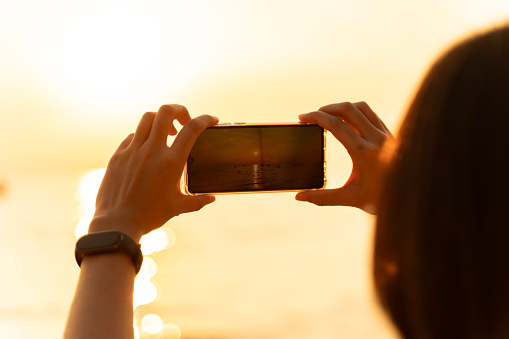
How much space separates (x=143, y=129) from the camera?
1.59 meters

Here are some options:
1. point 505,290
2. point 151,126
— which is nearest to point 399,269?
point 505,290

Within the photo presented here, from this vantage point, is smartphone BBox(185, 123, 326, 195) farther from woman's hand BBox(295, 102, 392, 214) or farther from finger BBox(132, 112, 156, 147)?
finger BBox(132, 112, 156, 147)

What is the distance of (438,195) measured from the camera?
2.61ft

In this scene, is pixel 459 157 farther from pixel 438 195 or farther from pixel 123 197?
pixel 123 197

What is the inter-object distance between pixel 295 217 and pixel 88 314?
25835 millimetres

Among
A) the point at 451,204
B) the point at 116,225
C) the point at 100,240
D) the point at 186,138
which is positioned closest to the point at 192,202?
the point at 186,138

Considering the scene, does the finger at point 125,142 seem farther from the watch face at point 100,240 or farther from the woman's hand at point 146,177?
the watch face at point 100,240

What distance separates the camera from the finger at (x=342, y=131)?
1.75 meters

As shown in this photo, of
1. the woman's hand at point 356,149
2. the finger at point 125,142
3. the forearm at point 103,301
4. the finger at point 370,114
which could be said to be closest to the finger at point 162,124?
the finger at point 125,142

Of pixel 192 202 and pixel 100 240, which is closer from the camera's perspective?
pixel 100 240

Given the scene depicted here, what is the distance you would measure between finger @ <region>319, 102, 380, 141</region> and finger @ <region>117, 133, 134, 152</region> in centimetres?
65

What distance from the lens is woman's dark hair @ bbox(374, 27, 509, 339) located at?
0.78 m

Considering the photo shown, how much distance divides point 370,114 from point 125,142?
31.6 inches

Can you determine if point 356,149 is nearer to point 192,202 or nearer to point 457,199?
point 192,202
